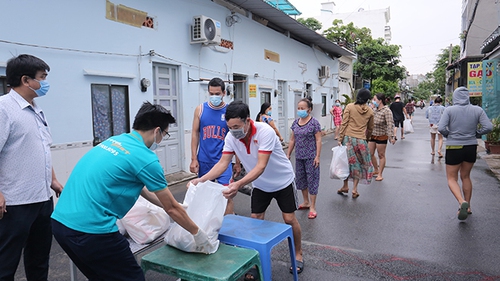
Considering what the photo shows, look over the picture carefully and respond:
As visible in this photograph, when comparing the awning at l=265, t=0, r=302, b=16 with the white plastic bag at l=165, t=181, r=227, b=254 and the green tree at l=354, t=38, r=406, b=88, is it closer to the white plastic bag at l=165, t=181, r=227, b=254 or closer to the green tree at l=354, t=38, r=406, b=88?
the green tree at l=354, t=38, r=406, b=88

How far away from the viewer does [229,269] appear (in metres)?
2.37

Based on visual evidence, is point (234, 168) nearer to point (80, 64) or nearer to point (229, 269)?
point (229, 269)

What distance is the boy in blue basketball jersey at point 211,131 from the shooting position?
4.29 metres

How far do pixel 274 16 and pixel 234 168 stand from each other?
8.65 m

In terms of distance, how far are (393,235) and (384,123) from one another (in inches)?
122

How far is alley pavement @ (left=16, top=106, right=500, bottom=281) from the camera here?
3650 millimetres

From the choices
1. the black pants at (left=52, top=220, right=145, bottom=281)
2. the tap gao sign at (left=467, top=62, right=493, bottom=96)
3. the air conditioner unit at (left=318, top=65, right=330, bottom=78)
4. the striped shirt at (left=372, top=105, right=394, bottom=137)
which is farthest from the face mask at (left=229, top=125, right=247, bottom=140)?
the air conditioner unit at (left=318, top=65, right=330, bottom=78)

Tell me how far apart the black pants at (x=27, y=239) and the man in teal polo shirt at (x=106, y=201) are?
1.92 feet

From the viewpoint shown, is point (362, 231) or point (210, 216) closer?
point (210, 216)

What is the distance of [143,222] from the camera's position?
2.87 m

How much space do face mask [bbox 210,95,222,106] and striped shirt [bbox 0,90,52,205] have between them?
192cm

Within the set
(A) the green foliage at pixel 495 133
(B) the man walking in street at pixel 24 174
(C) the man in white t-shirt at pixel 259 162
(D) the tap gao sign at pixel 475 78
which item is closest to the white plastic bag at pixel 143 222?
(C) the man in white t-shirt at pixel 259 162

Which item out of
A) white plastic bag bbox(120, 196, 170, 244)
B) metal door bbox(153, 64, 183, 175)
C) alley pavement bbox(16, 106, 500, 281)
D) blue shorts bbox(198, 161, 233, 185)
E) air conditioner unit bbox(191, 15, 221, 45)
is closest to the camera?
white plastic bag bbox(120, 196, 170, 244)

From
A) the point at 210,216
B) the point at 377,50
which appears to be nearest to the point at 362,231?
the point at 210,216
